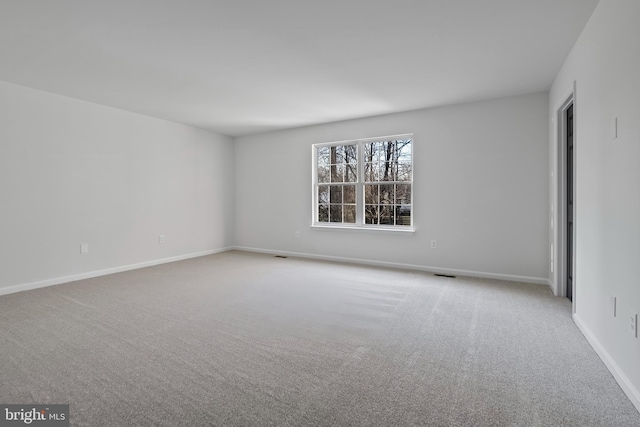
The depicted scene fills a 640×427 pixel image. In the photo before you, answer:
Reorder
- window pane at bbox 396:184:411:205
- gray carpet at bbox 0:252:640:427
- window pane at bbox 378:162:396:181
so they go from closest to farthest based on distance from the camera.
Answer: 1. gray carpet at bbox 0:252:640:427
2. window pane at bbox 396:184:411:205
3. window pane at bbox 378:162:396:181

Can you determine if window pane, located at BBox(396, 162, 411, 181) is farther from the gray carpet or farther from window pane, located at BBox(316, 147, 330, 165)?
the gray carpet

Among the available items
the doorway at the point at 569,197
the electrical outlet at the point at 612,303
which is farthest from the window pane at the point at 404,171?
the electrical outlet at the point at 612,303

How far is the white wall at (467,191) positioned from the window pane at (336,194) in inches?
17.9

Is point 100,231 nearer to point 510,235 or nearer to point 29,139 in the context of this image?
point 29,139

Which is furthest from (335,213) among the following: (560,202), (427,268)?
(560,202)

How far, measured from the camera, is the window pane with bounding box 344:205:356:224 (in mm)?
5500

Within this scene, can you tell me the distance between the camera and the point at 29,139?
377cm

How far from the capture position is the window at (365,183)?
4996mm

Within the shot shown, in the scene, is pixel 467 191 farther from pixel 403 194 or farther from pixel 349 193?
pixel 349 193

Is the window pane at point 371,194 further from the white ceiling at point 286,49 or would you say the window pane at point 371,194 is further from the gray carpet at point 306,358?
the gray carpet at point 306,358

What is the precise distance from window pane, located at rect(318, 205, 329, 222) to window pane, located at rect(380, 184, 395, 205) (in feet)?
3.51

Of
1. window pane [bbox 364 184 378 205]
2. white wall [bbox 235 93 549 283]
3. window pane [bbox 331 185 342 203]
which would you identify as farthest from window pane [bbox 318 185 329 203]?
window pane [bbox 364 184 378 205]

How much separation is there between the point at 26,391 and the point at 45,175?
317 cm

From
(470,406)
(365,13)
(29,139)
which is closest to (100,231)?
(29,139)
